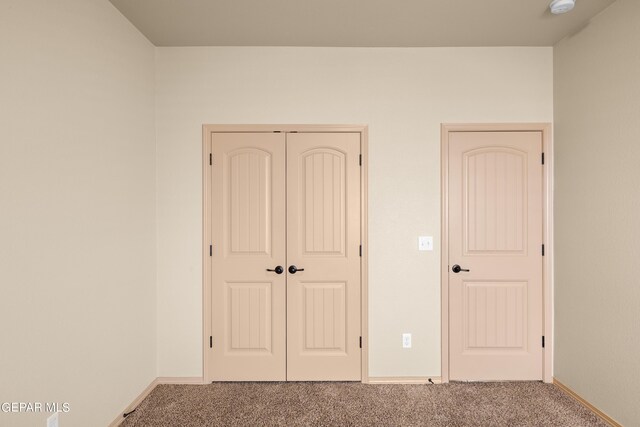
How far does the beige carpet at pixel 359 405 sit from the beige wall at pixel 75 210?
0.39m

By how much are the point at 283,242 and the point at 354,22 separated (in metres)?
1.78

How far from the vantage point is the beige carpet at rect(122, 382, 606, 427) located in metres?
2.25

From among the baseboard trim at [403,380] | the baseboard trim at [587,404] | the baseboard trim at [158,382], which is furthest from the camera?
the baseboard trim at [403,380]

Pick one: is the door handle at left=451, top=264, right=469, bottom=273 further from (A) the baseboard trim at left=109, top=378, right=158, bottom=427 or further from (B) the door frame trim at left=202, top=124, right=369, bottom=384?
(A) the baseboard trim at left=109, top=378, right=158, bottom=427

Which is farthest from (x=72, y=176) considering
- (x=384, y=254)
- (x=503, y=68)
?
(x=503, y=68)

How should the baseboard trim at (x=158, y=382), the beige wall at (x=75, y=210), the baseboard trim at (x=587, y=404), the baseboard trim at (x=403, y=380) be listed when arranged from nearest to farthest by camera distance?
1. the beige wall at (x=75, y=210)
2. the baseboard trim at (x=587, y=404)
3. the baseboard trim at (x=158, y=382)
4. the baseboard trim at (x=403, y=380)

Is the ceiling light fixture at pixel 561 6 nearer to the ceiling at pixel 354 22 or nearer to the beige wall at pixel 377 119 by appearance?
the ceiling at pixel 354 22

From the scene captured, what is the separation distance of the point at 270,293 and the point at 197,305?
24.5 inches

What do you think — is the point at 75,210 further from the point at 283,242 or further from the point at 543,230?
the point at 543,230

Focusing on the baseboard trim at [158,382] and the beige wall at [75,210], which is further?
the baseboard trim at [158,382]

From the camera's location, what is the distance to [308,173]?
2.77 metres

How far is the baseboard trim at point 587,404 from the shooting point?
7.21ft

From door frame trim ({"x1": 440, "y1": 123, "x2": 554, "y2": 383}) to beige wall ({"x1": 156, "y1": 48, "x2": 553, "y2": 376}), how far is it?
55 mm

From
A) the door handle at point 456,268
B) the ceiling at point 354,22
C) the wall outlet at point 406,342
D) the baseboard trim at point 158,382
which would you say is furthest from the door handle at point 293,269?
the ceiling at point 354,22
